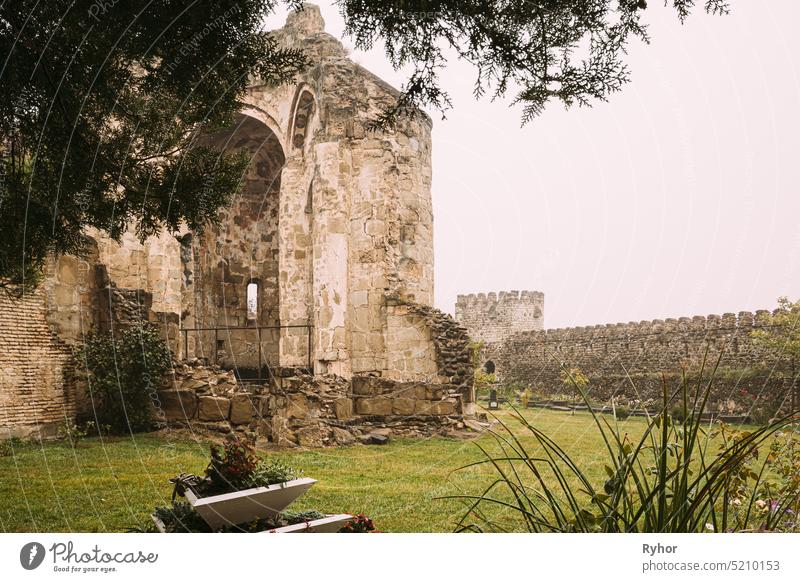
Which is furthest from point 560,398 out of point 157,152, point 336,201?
point 157,152

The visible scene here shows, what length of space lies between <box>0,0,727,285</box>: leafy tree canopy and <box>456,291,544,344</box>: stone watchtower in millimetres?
4028

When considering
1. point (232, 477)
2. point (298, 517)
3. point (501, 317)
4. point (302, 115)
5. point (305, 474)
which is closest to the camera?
point (232, 477)

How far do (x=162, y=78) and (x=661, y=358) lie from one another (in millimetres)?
5560

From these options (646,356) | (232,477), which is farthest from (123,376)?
(646,356)

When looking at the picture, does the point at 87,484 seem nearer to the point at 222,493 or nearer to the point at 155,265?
the point at 222,493

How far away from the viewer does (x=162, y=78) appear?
15.0 ft

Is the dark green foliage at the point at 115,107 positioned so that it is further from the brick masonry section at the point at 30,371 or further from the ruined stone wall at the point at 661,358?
the brick masonry section at the point at 30,371

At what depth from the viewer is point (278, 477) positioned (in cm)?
399

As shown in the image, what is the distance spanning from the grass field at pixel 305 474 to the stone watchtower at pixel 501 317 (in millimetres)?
2137

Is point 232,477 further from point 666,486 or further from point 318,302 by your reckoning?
point 318,302

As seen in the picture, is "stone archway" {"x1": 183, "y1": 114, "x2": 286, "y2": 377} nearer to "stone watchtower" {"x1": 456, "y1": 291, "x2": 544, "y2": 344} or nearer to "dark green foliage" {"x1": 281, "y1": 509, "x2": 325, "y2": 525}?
"stone watchtower" {"x1": 456, "y1": 291, "x2": 544, "y2": 344}

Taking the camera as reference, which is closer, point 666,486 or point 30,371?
point 666,486

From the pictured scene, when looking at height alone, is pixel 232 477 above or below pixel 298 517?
above
